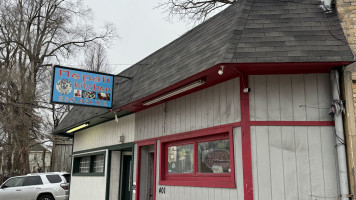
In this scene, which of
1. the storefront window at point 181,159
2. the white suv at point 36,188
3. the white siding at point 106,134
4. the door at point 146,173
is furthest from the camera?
the white suv at point 36,188

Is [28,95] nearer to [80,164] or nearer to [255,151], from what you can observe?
[80,164]

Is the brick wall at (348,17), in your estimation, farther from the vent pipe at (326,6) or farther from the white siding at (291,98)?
the white siding at (291,98)

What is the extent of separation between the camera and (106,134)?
1247 centimetres

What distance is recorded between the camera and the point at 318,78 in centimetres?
620

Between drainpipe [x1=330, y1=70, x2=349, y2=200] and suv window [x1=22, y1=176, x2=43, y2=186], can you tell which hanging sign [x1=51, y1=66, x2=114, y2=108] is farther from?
suv window [x1=22, y1=176, x2=43, y2=186]

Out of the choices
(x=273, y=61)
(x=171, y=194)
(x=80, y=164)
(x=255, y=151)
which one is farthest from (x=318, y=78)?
(x=80, y=164)

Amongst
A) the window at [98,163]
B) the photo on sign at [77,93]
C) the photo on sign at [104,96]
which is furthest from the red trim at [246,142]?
the window at [98,163]

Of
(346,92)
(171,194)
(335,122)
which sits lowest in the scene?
(171,194)

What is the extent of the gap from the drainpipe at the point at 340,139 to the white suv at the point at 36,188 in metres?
13.0

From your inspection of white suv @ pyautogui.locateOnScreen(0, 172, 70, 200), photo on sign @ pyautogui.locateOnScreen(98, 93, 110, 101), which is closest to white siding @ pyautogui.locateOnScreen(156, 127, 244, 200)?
photo on sign @ pyautogui.locateOnScreen(98, 93, 110, 101)

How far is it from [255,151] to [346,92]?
1.96m

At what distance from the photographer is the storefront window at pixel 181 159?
782 centimetres

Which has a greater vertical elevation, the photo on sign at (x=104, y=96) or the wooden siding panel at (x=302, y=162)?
the photo on sign at (x=104, y=96)

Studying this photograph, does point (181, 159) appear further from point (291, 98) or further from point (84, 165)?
point (84, 165)
